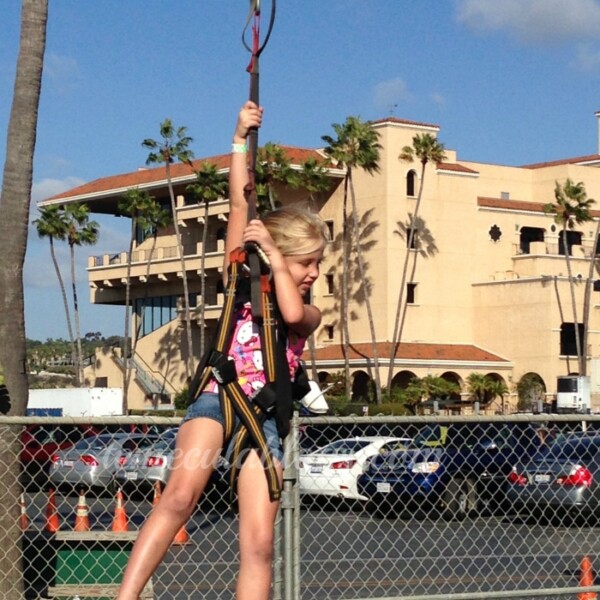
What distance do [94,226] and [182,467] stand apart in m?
67.1

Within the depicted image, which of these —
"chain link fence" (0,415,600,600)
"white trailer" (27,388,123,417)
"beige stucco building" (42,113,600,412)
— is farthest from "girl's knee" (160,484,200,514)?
"beige stucco building" (42,113,600,412)

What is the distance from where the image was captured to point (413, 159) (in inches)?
2530

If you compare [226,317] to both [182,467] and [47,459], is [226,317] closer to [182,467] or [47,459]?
[182,467]

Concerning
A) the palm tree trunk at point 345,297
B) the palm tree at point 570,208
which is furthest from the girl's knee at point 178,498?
the palm tree at point 570,208

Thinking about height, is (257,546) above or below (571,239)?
below

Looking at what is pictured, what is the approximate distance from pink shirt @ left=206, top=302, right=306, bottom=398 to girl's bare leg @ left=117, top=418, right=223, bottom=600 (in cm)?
20

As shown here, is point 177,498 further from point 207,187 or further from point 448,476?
point 207,187

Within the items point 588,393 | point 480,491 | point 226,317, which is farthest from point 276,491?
point 588,393

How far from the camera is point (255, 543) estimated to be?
16.8ft

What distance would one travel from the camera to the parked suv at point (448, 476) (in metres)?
12.0

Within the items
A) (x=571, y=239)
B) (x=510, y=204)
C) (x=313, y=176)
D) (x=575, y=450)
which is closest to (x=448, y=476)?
(x=575, y=450)

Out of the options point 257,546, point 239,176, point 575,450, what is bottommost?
Answer: point 575,450

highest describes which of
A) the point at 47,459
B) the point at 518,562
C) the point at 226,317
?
the point at 226,317

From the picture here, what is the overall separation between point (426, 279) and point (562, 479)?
51863mm
